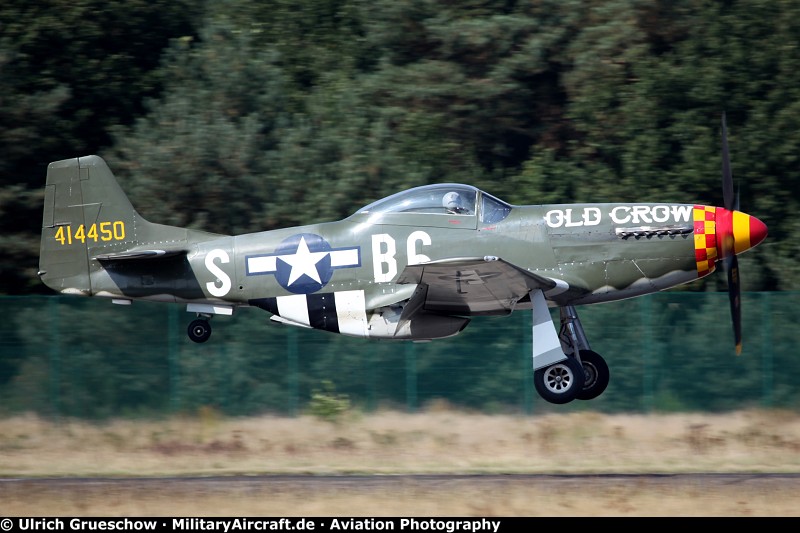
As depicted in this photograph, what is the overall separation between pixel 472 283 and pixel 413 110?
9728 mm

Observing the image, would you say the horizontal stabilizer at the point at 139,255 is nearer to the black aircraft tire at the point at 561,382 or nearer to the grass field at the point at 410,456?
the grass field at the point at 410,456

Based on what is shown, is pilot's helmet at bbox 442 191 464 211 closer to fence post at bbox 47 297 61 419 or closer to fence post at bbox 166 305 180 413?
A: fence post at bbox 166 305 180 413

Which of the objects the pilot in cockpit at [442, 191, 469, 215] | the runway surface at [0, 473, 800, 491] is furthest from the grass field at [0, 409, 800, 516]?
the pilot in cockpit at [442, 191, 469, 215]

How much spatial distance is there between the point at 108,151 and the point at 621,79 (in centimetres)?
945

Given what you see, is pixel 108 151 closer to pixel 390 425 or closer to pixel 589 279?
pixel 390 425

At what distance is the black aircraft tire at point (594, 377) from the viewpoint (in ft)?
42.8

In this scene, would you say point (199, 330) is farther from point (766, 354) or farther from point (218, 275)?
point (766, 354)

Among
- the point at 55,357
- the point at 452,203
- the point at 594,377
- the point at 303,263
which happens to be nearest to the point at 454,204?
the point at 452,203

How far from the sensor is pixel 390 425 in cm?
1661

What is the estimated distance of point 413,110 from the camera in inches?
836

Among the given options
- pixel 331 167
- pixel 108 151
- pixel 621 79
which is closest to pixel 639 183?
pixel 621 79

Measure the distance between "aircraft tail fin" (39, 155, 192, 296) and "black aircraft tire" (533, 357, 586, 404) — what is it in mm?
4530
